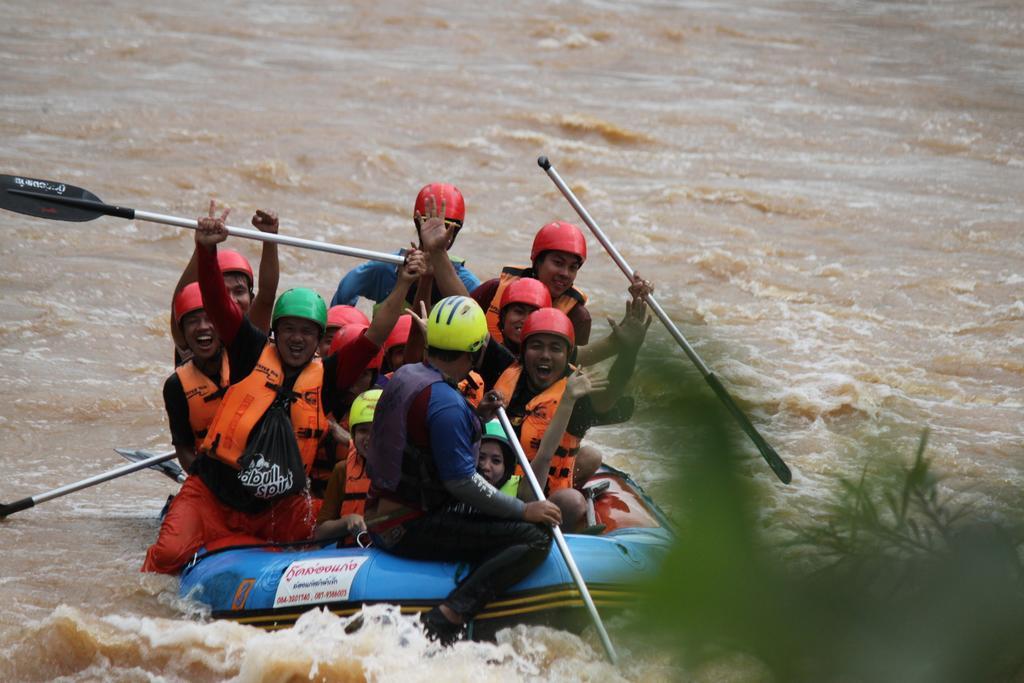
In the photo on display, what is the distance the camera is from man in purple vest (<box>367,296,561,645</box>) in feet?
14.7

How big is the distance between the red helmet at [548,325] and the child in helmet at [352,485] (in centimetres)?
72

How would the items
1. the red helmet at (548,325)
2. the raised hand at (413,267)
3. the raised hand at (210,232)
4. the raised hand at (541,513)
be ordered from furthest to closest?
the red helmet at (548,325) → the raised hand at (413,267) → the raised hand at (210,232) → the raised hand at (541,513)

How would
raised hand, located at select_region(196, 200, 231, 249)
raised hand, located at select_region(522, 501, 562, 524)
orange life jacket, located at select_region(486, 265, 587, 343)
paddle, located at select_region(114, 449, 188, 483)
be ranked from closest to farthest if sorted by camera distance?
raised hand, located at select_region(522, 501, 562, 524)
raised hand, located at select_region(196, 200, 231, 249)
orange life jacket, located at select_region(486, 265, 587, 343)
paddle, located at select_region(114, 449, 188, 483)

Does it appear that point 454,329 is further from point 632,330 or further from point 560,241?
point 632,330

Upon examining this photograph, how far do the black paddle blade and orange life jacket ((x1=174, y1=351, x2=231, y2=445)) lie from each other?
31.6 inches

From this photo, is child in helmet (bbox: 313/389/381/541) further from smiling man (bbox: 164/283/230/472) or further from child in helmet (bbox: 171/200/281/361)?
child in helmet (bbox: 171/200/281/361)

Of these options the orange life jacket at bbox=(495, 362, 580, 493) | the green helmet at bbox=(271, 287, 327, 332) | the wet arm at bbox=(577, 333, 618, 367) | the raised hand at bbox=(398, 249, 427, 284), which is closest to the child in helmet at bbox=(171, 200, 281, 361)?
the green helmet at bbox=(271, 287, 327, 332)

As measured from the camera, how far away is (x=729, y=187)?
17047mm

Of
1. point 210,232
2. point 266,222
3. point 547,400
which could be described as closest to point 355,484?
point 547,400

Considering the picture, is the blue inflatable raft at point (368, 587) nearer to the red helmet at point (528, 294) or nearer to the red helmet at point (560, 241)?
the red helmet at point (528, 294)

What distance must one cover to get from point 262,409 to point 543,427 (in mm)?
1204

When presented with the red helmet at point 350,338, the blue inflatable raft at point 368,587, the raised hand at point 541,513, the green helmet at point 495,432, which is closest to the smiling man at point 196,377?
the red helmet at point 350,338

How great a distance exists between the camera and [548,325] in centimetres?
529

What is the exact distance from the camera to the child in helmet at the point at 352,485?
521cm
